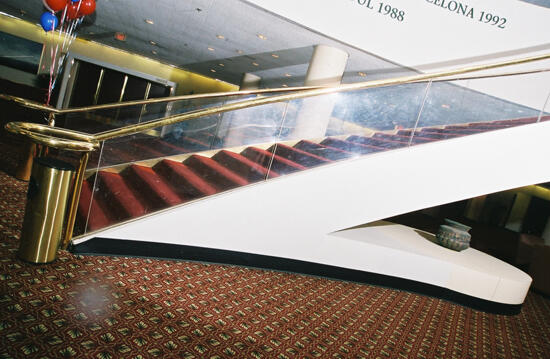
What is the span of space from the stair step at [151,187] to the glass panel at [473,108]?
253 centimetres

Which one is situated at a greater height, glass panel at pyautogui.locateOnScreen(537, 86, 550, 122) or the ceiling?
the ceiling

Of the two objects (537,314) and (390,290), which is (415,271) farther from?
(537,314)

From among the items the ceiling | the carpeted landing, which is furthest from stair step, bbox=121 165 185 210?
the ceiling

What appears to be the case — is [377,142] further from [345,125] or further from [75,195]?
[75,195]

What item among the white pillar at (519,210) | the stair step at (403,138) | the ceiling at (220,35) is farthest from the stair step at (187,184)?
the white pillar at (519,210)

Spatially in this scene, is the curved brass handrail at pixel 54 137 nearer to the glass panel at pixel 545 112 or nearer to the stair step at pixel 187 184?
the stair step at pixel 187 184

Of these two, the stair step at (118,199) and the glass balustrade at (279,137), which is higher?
the glass balustrade at (279,137)

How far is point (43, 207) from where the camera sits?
7.77 feet

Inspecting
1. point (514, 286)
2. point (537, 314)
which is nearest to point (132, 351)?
point (514, 286)

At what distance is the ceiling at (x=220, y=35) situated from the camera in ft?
19.7

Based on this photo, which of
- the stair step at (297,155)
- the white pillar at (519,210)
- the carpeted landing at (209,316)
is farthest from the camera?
the white pillar at (519,210)

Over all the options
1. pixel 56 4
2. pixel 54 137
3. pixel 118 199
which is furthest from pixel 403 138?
pixel 56 4

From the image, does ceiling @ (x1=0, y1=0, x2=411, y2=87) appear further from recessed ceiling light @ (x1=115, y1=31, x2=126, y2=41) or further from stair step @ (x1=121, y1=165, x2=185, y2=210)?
stair step @ (x1=121, y1=165, x2=185, y2=210)

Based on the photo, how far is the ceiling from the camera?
6.01 meters
